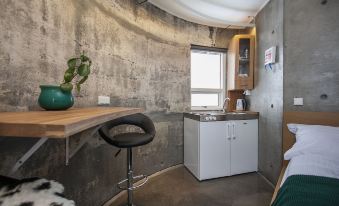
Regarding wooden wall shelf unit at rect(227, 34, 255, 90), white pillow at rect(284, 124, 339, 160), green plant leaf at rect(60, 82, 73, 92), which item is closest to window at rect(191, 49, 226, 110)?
wooden wall shelf unit at rect(227, 34, 255, 90)

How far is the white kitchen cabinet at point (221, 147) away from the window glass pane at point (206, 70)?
38.4 inches

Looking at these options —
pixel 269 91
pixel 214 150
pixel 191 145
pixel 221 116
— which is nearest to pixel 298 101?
pixel 269 91

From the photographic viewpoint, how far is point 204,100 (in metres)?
3.57

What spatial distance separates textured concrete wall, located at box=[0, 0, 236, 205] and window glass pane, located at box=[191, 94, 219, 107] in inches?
10.9

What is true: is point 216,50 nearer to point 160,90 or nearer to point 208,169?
point 160,90

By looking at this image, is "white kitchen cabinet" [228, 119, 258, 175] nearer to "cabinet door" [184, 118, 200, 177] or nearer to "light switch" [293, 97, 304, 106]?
"cabinet door" [184, 118, 200, 177]

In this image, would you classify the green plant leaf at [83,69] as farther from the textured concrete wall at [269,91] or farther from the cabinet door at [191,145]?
the textured concrete wall at [269,91]

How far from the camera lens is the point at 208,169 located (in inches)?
102

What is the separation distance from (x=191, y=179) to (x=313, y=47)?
2.26 m

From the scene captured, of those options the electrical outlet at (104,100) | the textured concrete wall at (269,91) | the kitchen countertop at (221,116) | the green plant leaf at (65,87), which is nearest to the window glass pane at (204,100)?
the kitchen countertop at (221,116)

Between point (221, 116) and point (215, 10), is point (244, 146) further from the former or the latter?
point (215, 10)

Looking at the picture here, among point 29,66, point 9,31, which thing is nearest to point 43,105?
point 29,66

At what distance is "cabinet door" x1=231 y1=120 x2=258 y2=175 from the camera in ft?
8.98

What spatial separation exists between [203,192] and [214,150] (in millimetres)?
608
